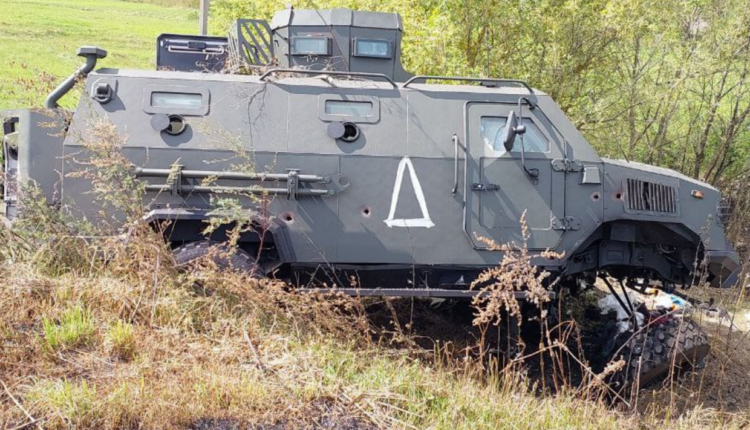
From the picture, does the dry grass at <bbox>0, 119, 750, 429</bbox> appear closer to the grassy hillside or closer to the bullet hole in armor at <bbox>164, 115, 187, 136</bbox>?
the grassy hillside

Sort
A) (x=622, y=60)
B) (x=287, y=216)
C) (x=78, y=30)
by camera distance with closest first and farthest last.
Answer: (x=287, y=216) → (x=622, y=60) → (x=78, y=30)

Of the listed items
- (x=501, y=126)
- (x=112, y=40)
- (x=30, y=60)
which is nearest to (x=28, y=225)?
(x=501, y=126)

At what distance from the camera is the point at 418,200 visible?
6.28m

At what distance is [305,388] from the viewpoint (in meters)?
4.38

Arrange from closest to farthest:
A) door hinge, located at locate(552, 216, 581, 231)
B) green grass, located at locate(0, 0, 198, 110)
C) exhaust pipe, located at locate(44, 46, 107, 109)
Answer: exhaust pipe, located at locate(44, 46, 107, 109)
door hinge, located at locate(552, 216, 581, 231)
green grass, located at locate(0, 0, 198, 110)

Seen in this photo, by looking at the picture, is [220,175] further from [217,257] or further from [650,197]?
[650,197]

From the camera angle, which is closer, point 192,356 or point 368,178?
point 192,356

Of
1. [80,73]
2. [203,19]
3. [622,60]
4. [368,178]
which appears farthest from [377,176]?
[203,19]

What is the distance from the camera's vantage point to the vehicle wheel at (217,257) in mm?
5641

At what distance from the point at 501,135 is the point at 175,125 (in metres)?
2.68

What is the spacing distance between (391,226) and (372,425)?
2.31 metres

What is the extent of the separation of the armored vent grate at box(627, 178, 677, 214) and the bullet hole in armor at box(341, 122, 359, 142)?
2.34m

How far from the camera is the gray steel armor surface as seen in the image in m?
6.06

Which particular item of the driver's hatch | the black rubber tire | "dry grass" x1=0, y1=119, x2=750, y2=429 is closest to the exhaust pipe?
"dry grass" x1=0, y1=119, x2=750, y2=429
